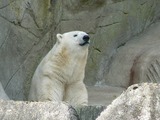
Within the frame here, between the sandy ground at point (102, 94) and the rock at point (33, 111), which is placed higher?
the rock at point (33, 111)

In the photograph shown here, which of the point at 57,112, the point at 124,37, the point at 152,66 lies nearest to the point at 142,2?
the point at 124,37

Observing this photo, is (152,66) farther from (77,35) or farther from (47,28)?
(77,35)

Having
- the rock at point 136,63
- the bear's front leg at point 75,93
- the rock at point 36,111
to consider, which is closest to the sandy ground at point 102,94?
the rock at point 136,63

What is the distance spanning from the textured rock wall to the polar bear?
113 centimetres

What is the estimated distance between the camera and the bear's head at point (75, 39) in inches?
319

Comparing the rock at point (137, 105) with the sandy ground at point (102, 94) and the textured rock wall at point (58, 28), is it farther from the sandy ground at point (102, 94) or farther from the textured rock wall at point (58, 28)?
the textured rock wall at point (58, 28)

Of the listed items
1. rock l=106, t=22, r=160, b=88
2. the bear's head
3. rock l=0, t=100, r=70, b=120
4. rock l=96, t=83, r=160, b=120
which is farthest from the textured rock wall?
rock l=96, t=83, r=160, b=120

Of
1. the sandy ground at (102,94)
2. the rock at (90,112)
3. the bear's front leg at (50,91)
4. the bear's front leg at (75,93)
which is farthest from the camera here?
the sandy ground at (102,94)

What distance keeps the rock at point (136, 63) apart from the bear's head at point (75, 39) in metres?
2.34

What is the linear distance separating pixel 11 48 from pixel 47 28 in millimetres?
836

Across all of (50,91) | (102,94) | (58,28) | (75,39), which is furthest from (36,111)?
(58,28)

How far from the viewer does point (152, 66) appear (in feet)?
34.0

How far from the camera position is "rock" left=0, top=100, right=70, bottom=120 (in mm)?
5227

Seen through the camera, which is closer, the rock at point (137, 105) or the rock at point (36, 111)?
the rock at point (137, 105)
